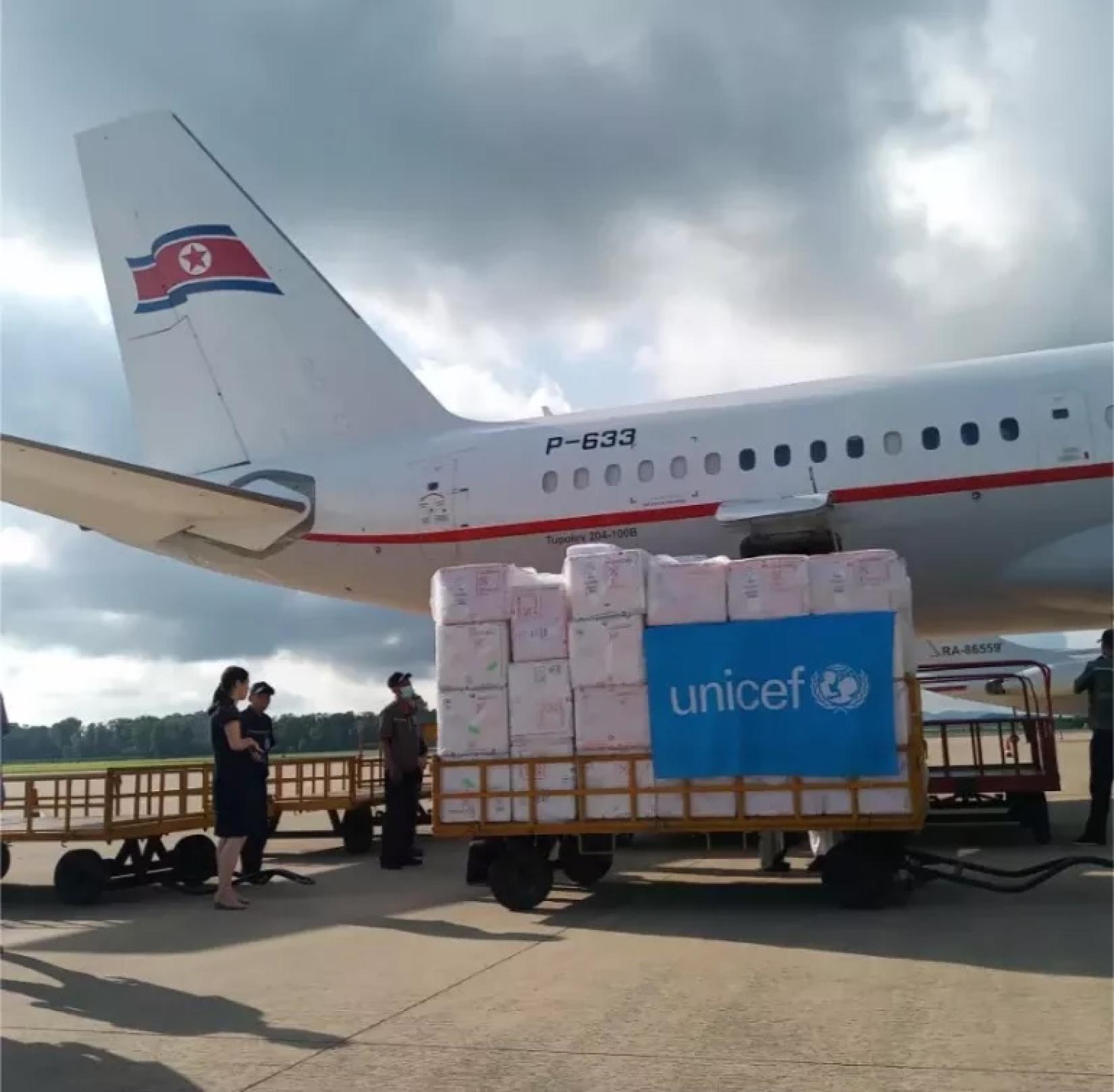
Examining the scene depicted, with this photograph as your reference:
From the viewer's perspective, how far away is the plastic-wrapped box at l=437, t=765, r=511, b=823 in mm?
7711

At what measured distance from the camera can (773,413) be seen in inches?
488

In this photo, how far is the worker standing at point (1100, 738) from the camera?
33.6 ft

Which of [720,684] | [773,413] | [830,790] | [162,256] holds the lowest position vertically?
[830,790]

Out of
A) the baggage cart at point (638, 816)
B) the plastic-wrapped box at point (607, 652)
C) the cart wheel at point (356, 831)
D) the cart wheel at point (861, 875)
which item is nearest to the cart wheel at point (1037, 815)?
the baggage cart at point (638, 816)

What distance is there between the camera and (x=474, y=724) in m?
7.81

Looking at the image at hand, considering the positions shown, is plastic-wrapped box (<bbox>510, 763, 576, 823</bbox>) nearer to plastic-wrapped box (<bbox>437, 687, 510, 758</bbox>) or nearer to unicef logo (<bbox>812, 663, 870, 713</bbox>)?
plastic-wrapped box (<bbox>437, 687, 510, 758</bbox>)

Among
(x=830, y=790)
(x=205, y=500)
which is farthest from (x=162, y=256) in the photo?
(x=830, y=790)

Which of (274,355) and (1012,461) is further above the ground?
(274,355)

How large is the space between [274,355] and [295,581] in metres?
3.28

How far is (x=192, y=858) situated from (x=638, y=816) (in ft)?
14.1

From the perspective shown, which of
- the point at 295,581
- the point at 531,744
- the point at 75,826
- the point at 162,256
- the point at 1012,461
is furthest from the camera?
the point at 162,256

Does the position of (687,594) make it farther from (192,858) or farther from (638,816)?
(192,858)

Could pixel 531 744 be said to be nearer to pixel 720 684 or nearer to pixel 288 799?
pixel 720 684

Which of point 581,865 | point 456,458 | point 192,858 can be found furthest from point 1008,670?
point 192,858
